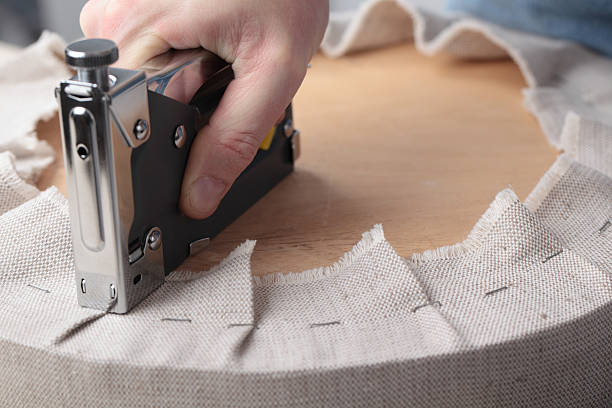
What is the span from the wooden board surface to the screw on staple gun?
0.23 feet

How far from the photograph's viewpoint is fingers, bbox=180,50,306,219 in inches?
24.6

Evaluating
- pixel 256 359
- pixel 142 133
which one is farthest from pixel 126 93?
pixel 256 359

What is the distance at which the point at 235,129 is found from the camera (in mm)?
640

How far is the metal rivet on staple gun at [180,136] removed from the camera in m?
0.60

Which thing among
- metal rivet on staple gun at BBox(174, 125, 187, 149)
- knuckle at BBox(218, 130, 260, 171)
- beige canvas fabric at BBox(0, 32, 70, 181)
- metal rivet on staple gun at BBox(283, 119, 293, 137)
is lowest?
beige canvas fabric at BBox(0, 32, 70, 181)

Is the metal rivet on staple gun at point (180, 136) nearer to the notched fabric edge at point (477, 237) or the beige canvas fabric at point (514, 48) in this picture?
the notched fabric edge at point (477, 237)

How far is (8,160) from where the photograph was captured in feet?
2.43

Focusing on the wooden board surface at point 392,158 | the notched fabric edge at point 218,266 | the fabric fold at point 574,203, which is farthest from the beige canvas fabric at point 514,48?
the notched fabric edge at point 218,266

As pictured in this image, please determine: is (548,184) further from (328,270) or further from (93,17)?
(93,17)

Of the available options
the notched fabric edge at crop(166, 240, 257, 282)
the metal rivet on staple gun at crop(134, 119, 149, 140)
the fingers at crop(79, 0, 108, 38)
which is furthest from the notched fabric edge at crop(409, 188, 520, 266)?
the fingers at crop(79, 0, 108, 38)

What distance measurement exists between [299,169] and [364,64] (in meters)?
0.34

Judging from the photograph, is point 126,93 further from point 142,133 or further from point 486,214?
point 486,214

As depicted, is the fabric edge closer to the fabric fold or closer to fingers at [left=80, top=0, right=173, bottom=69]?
the fabric fold

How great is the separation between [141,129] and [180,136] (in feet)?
0.21
